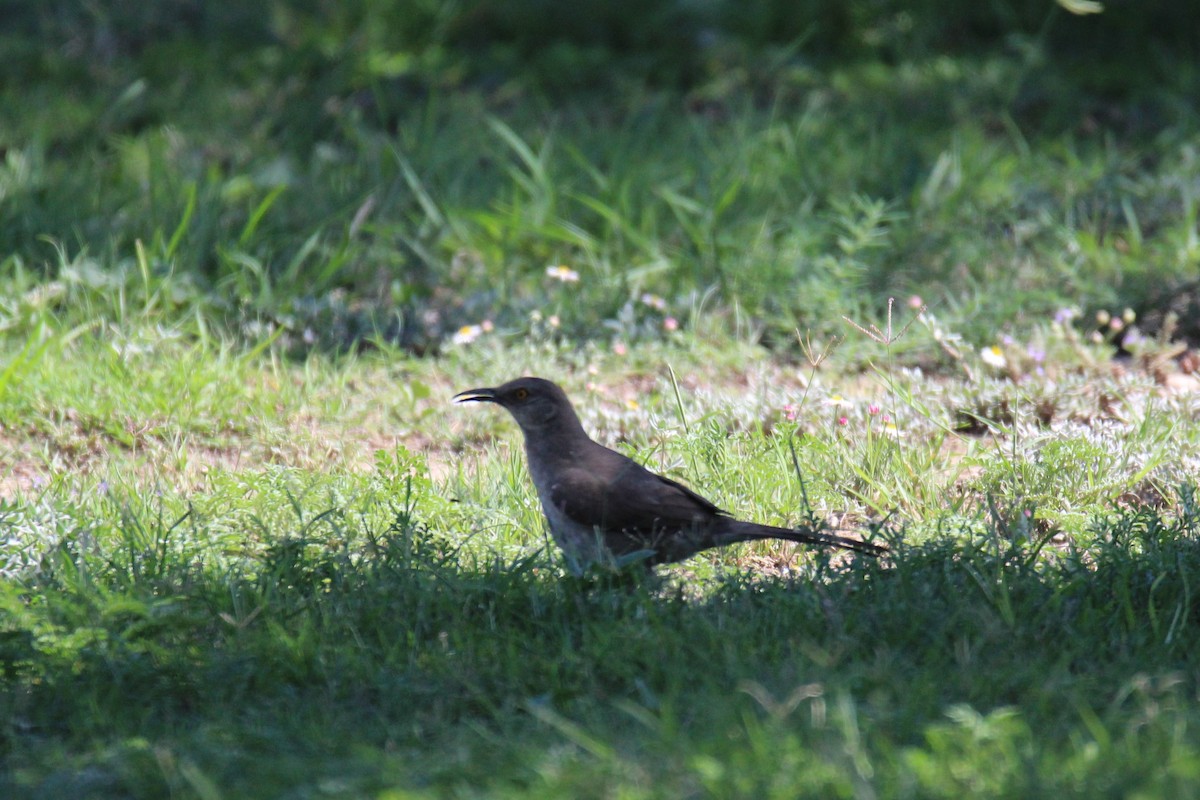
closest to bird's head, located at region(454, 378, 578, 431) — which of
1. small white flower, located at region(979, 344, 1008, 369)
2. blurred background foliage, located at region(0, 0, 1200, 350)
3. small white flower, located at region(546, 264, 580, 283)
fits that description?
blurred background foliage, located at region(0, 0, 1200, 350)

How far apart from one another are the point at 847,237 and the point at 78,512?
4136 millimetres

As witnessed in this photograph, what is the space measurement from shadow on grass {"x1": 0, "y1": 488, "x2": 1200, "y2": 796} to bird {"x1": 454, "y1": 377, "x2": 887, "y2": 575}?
0.13 meters

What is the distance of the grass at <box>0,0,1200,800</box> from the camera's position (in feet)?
11.1

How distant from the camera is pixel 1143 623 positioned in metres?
4.00

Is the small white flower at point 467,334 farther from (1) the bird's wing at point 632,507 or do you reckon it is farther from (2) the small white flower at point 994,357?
(2) the small white flower at point 994,357

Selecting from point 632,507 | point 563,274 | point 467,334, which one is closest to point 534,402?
point 632,507

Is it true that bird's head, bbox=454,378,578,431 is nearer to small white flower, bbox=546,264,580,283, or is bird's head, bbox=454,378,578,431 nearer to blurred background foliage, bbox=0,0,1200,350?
blurred background foliage, bbox=0,0,1200,350

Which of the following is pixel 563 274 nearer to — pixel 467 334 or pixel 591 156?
pixel 467 334

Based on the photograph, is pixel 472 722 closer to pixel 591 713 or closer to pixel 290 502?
pixel 591 713

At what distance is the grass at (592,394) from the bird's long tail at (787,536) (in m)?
0.07

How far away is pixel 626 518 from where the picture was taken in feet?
14.8

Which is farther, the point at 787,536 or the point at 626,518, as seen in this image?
the point at 626,518

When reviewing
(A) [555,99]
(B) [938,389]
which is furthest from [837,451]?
(A) [555,99]

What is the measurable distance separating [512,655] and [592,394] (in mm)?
2469
